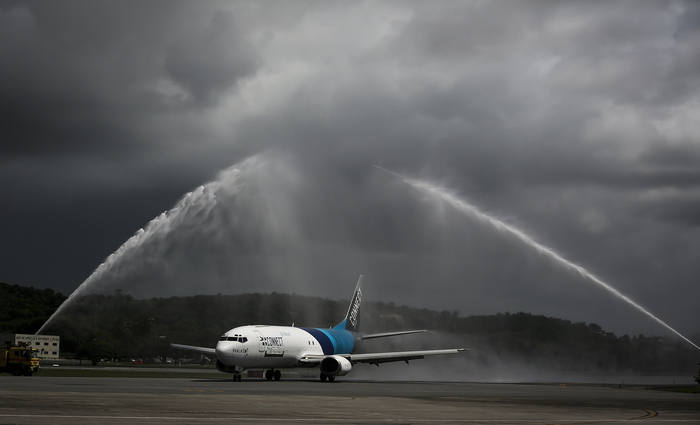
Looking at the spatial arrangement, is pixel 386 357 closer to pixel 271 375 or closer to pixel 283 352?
pixel 283 352

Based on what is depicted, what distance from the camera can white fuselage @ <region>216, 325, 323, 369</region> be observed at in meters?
49.7

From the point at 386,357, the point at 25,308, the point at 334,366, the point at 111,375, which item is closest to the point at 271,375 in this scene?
the point at 334,366

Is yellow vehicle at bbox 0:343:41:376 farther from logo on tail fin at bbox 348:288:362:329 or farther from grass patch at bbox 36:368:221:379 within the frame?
logo on tail fin at bbox 348:288:362:329

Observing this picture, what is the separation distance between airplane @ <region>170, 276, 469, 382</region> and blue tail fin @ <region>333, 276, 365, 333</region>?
611 cm

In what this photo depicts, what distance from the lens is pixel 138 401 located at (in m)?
24.0

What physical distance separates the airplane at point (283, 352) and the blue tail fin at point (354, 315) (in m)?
6.11

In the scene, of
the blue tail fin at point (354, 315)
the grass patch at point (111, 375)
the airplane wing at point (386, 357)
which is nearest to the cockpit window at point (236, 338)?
the airplane wing at point (386, 357)

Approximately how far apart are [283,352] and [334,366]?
453cm

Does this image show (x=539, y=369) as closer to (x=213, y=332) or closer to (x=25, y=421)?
(x=213, y=332)

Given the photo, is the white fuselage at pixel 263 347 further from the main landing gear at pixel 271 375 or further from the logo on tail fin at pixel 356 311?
the logo on tail fin at pixel 356 311

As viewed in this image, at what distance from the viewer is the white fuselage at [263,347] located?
4966 cm

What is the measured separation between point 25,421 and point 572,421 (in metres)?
16.2

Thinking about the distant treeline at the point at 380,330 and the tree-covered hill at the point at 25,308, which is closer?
the distant treeline at the point at 380,330

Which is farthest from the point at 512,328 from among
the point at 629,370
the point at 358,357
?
the point at 358,357
